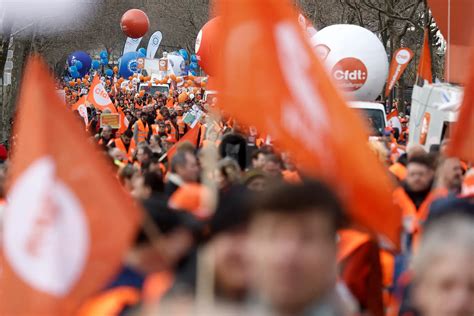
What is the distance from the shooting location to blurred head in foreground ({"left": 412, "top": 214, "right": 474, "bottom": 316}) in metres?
3.22

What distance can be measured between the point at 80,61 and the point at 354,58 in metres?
48.1

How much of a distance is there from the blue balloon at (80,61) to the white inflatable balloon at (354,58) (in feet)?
153

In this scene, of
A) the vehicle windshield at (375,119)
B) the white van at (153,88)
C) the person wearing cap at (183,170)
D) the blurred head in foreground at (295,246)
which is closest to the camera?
the blurred head in foreground at (295,246)

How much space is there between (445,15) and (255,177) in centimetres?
684

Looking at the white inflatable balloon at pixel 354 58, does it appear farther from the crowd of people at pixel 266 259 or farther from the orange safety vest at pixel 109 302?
the orange safety vest at pixel 109 302

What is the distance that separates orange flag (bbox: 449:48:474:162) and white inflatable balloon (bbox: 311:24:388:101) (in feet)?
46.3

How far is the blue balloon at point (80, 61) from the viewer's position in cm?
6612

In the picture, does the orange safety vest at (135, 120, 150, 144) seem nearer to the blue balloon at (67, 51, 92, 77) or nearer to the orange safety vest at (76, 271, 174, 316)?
the orange safety vest at (76, 271, 174, 316)

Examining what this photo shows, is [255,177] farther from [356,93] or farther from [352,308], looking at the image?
[356,93]

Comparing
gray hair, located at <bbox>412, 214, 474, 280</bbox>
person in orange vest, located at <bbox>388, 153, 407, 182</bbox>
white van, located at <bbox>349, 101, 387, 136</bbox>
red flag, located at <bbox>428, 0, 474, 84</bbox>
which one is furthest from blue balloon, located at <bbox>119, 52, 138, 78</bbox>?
gray hair, located at <bbox>412, 214, 474, 280</bbox>

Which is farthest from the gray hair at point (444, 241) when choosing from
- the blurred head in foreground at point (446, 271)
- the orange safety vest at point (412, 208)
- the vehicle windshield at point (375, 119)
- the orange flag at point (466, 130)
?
the vehicle windshield at point (375, 119)

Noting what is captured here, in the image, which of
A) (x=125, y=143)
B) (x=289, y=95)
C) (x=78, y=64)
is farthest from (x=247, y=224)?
(x=78, y=64)

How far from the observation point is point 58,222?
3.80m

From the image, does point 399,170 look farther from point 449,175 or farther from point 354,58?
point 354,58
